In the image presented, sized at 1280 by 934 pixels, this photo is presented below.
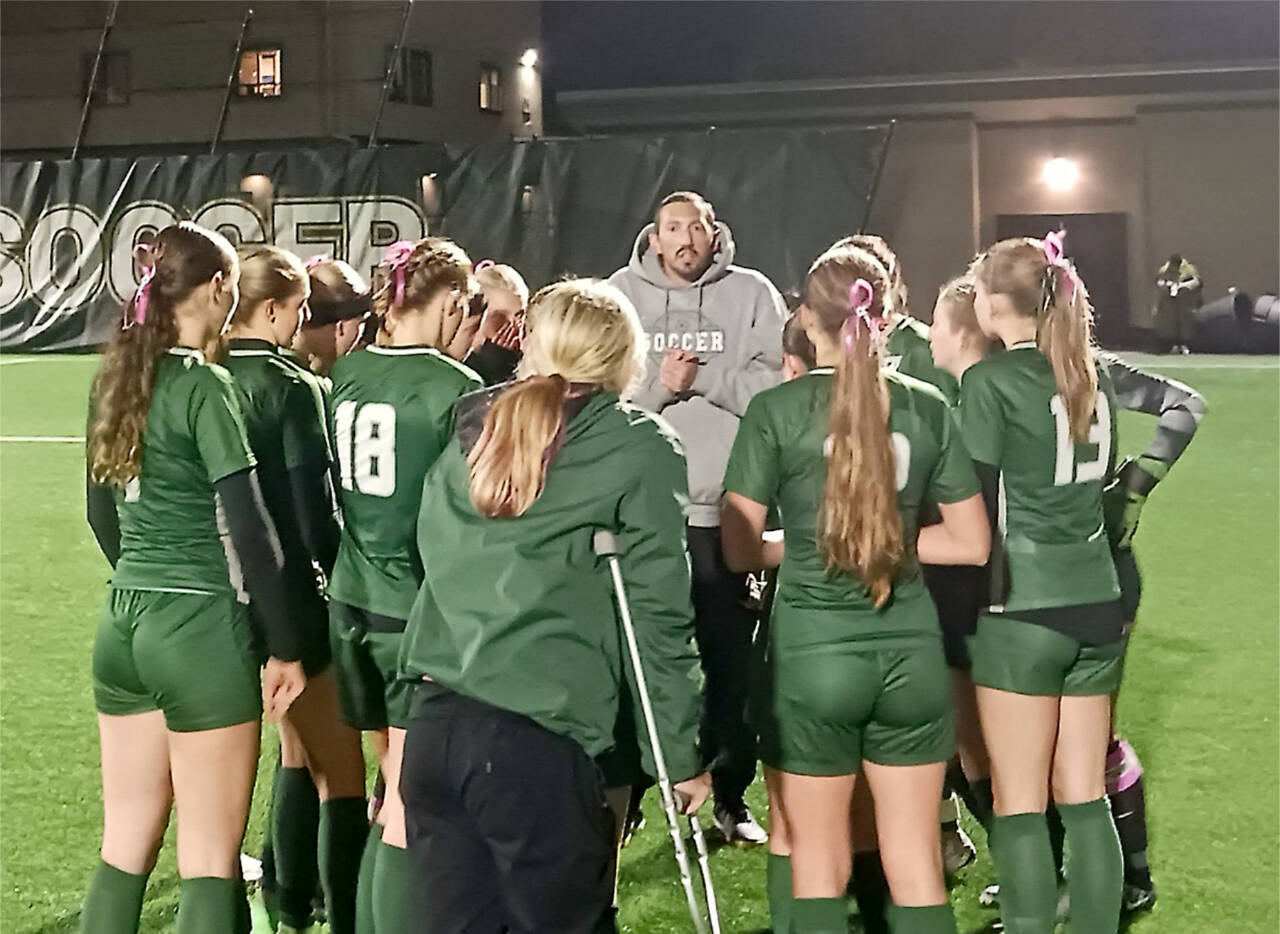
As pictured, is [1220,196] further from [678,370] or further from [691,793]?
[691,793]

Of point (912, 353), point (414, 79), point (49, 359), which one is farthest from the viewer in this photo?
point (414, 79)

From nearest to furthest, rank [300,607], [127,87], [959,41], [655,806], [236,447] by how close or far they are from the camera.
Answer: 1. [236,447]
2. [300,607]
3. [655,806]
4. [127,87]
5. [959,41]

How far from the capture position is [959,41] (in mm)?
34688

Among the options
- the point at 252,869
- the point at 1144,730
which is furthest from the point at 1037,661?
the point at 1144,730

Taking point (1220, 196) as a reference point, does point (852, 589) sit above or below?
below

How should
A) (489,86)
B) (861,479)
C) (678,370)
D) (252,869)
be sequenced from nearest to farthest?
(861,479) < (678,370) < (252,869) < (489,86)

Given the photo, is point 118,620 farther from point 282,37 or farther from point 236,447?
point 282,37

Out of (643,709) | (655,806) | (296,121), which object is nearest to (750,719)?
(643,709)

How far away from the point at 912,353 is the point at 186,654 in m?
2.40

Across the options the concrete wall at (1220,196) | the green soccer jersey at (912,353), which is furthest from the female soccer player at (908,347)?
the concrete wall at (1220,196)

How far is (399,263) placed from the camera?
3525 millimetres

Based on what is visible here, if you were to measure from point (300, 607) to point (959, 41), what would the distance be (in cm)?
3404

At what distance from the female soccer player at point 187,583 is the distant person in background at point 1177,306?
23055 millimetres

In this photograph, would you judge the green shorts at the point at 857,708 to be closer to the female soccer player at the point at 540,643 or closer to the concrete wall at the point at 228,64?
the female soccer player at the point at 540,643
